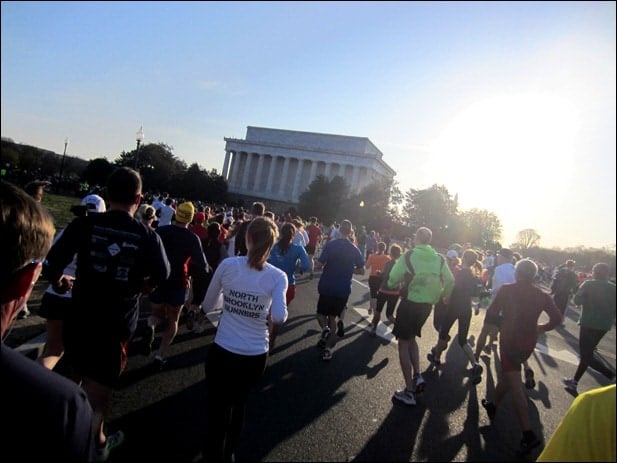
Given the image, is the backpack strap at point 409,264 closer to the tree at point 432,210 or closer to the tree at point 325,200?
the tree at point 325,200

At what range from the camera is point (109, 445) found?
3287 mm

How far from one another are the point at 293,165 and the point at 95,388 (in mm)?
85414

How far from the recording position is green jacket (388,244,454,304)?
5.46 meters

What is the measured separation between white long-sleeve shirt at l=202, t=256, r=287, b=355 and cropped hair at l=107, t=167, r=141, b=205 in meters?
0.97

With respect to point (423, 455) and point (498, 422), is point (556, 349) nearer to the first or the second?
point (498, 422)

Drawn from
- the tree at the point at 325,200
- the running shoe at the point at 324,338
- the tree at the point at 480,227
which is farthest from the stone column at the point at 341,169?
the running shoe at the point at 324,338

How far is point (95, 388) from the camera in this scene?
121 inches

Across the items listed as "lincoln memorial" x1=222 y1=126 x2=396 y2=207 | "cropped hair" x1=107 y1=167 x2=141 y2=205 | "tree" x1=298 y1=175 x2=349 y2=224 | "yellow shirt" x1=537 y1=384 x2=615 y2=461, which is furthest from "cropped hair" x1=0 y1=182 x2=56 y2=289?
"lincoln memorial" x1=222 y1=126 x2=396 y2=207

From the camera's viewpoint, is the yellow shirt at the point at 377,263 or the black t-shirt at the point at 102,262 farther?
the yellow shirt at the point at 377,263

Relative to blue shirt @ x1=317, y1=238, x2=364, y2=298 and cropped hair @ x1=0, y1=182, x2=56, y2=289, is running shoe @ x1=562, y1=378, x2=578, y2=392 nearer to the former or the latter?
blue shirt @ x1=317, y1=238, x2=364, y2=298

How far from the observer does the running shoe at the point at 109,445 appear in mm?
3189

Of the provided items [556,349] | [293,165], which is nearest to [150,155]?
[293,165]

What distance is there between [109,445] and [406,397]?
3.60m

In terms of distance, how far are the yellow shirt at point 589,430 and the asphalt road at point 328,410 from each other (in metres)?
2.75
